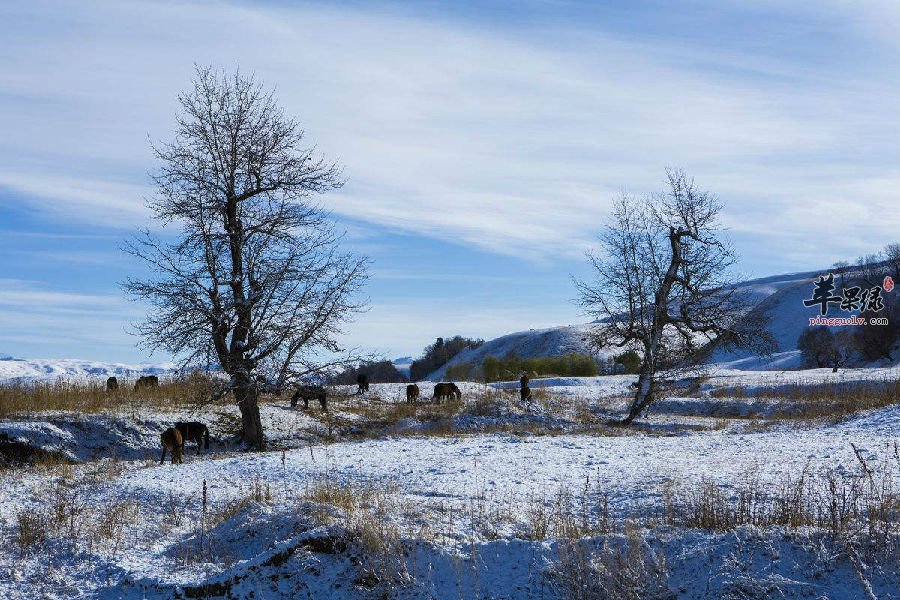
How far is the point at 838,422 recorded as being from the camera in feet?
68.2

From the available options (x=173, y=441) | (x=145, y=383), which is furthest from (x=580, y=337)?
(x=173, y=441)

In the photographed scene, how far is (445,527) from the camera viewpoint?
28.4 ft

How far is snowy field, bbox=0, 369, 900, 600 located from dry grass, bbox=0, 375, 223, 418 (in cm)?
667

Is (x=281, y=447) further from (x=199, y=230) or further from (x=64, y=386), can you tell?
(x=64, y=386)

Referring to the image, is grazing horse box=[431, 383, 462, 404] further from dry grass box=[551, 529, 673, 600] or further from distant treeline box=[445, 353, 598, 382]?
distant treeline box=[445, 353, 598, 382]

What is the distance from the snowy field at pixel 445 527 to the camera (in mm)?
7281

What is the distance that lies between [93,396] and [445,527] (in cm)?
1931

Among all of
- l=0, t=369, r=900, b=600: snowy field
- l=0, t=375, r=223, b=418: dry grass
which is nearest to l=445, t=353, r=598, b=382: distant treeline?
l=0, t=375, r=223, b=418: dry grass

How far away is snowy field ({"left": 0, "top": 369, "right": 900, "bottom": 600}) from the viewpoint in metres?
7.28

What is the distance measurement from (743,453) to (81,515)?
11.0 m

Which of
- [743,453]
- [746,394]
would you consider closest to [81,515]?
[743,453]

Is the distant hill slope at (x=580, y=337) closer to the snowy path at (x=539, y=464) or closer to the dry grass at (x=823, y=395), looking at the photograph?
the dry grass at (x=823, y=395)

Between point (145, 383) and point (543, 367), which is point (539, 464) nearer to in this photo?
point (145, 383)

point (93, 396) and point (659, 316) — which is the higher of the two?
point (659, 316)
